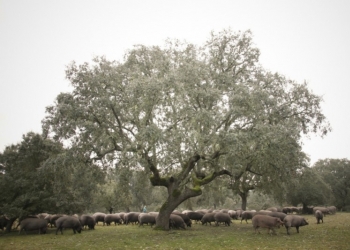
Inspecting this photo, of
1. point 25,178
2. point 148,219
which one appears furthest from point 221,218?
point 25,178

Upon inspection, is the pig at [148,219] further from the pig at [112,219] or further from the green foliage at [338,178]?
the green foliage at [338,178]

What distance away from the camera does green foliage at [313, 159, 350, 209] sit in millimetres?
60750

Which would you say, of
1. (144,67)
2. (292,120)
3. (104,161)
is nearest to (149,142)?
(104,161)

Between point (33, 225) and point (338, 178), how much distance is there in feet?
216

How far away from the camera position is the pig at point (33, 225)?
20.2m

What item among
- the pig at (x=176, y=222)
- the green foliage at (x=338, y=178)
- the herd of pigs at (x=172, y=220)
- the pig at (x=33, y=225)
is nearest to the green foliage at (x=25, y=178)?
the pig at (x=33, y=225)

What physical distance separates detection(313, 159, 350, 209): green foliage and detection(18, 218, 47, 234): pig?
2305 inches

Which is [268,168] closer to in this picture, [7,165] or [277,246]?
[277,246]

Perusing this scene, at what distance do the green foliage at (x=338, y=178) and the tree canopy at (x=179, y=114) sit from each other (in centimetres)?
4869

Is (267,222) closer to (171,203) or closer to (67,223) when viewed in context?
(171,203)

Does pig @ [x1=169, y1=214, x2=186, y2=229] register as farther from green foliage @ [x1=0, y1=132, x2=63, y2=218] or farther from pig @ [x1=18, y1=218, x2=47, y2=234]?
green foliage @ [x1=0, y1=132, x2=63, y2=218]

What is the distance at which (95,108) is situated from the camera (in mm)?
18469

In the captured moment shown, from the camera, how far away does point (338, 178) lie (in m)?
62.7

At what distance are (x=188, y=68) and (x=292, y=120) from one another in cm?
909
